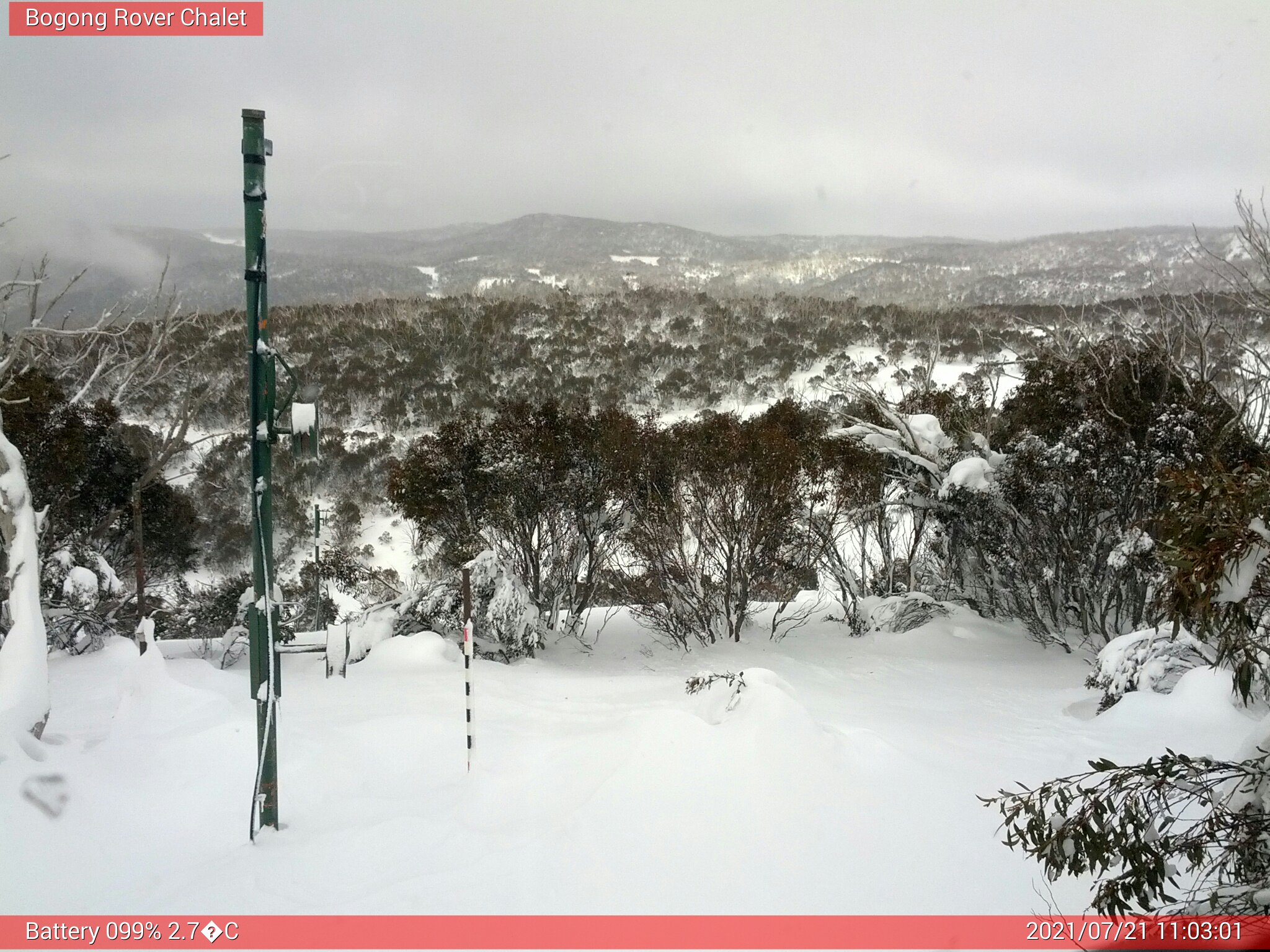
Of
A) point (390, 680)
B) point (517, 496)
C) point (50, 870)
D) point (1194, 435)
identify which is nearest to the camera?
point (50, 870)

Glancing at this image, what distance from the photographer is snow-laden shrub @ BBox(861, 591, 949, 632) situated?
10969 mm

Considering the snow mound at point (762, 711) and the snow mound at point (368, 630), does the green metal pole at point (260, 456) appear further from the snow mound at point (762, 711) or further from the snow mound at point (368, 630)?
the snow mound at point (368, 630)

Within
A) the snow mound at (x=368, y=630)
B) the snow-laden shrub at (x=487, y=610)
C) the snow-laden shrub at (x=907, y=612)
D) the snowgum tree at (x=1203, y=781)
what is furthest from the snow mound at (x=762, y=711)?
the snow-laden shrub at (x=907, y=612)

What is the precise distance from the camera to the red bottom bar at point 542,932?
299 centimetres

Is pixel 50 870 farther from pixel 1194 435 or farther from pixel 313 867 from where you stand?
pixel 1194 435

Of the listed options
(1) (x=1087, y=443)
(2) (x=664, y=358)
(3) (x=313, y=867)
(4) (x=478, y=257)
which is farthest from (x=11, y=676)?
(4) (x=478, y=257)

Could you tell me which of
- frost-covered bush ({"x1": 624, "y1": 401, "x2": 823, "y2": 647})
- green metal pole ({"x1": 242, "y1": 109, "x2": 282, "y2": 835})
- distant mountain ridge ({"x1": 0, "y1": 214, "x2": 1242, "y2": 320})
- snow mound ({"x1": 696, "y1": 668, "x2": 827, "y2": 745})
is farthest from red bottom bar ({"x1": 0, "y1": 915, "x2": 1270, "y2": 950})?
distant mountain ridge ({"x1": 0, "y1": 214, "x2": 1242, "y2": 320})

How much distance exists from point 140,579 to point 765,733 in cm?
856

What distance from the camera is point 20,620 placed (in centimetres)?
441

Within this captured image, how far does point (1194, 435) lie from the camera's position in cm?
886

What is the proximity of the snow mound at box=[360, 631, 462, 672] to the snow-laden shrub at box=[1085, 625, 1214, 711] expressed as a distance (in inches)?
274

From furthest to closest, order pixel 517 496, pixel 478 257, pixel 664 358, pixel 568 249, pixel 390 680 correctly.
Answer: pixel 568 249, pixel 478 257, pixel 664 358, pixel 517 496, pixel 390 680

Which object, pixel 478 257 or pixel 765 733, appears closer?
pixel 765 733

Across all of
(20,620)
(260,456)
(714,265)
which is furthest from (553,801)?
(714,265)
